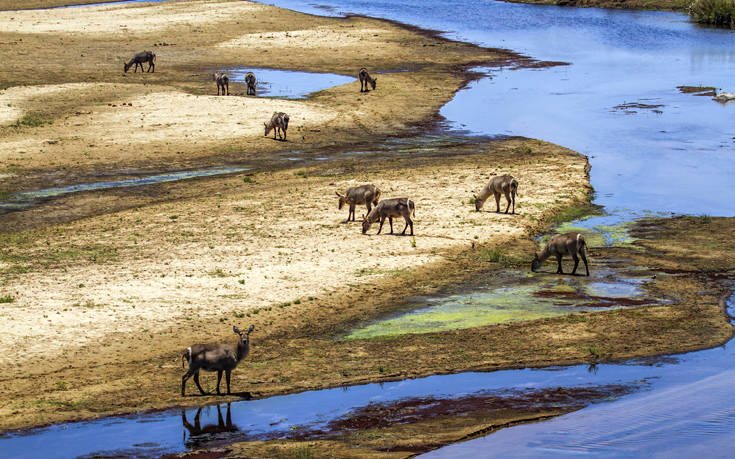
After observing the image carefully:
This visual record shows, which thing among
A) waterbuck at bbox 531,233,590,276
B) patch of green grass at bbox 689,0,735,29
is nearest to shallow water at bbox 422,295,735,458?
waterbuck at bbox 531,233,590,276

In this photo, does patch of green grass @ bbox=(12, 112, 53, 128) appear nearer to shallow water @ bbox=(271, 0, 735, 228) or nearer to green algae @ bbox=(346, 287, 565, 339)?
shallow water @ bbox=(271, 0, 735, 228)

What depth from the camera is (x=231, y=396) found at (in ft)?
52.5

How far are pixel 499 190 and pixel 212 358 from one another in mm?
14812

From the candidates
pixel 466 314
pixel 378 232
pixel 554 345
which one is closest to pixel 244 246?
pixel 378 232

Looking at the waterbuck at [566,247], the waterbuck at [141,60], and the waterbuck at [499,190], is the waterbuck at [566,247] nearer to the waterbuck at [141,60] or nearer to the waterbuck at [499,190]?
the waterbuck at [499,190]

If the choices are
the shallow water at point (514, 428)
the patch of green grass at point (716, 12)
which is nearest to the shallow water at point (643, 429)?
the shallow water at point (514, 428)

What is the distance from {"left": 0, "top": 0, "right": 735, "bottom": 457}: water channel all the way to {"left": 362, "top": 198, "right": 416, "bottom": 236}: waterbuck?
5.91m

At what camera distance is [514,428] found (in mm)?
14930

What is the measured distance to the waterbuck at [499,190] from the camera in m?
28.1

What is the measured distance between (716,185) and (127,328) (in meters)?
21.9

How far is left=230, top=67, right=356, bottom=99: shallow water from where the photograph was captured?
49.7m

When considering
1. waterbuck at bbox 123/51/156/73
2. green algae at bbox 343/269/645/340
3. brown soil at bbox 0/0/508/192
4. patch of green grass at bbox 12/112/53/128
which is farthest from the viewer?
waterbuck at bbox 123/51/156/73

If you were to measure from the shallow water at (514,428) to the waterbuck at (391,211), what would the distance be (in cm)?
924

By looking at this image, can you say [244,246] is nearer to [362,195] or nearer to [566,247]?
[362,195]
